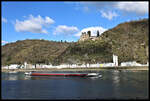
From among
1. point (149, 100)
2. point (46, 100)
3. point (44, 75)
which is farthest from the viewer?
point (44, 75)

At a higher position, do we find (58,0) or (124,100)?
(58,0)

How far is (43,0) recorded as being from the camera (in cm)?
2892

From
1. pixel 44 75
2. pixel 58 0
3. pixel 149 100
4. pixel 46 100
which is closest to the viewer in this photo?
pixel 58 0

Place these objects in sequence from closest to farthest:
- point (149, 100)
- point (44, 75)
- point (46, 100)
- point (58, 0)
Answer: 1. point (58, 0)
2. point (149, 100)
3. point (46, 100)
4. point (44, 75)

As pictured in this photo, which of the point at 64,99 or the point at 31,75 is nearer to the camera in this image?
the point at 64,99

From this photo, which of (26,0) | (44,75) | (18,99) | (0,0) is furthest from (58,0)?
(44,75)

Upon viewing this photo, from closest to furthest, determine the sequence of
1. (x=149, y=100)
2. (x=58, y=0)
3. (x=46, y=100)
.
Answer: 1. (x=58, y=0)
2. (x=149, y=100)
3. (x=46, y=100)

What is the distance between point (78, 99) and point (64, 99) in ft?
8.97

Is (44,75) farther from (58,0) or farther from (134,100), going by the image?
(58,0)

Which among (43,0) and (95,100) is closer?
(43,0)

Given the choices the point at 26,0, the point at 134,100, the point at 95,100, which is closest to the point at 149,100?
the point at 134,100

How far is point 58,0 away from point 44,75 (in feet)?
285

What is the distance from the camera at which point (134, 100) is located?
38.7 meters

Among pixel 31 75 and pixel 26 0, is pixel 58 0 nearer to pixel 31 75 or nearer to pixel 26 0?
pixel 26 0
